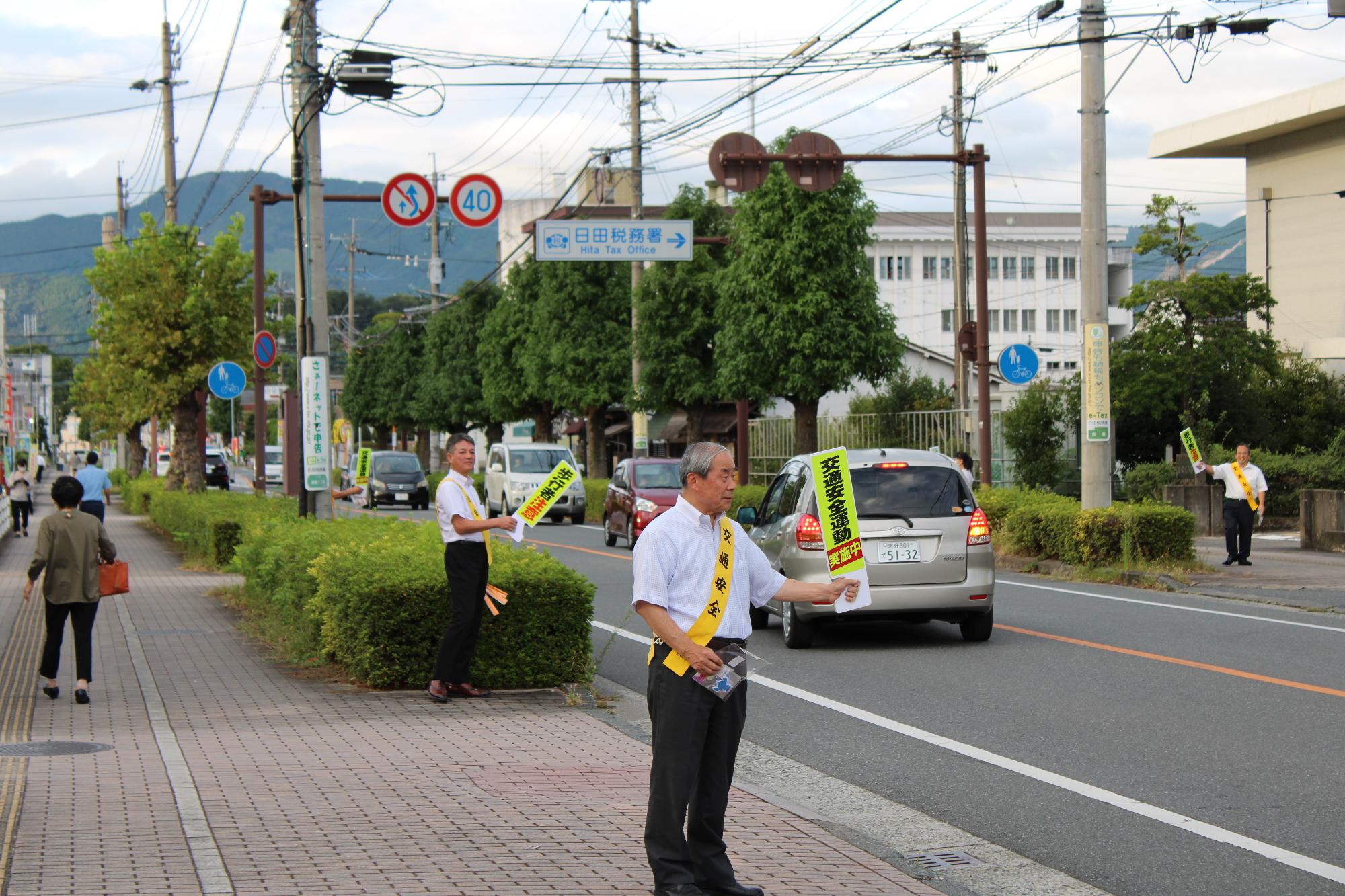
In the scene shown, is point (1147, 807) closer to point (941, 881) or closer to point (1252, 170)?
point (941, 881)

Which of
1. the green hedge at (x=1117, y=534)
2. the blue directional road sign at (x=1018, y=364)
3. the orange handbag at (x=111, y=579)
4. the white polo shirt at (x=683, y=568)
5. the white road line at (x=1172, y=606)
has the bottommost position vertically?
the white road line at (x=1172, y=606)

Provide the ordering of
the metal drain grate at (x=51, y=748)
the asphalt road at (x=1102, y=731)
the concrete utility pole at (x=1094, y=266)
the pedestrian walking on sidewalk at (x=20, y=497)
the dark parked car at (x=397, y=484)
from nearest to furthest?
the asphalt road at (x=1102, y=731) < the metal drain grate at (x=51, y=748) < the concrete utility pole at (x=1094, y=266) < the pedestrian walking on sidewalk at (x=20, y=497) < the dark parked car at (x=397, y=484)

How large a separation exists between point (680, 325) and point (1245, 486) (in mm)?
20477

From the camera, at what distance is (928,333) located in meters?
101

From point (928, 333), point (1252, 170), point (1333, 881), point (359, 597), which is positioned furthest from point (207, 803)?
point (928, 333)

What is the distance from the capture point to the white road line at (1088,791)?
5949 mm

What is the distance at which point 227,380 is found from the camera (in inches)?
946

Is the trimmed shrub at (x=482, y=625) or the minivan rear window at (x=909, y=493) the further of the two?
the minivan rear window at (x=909, y=493)

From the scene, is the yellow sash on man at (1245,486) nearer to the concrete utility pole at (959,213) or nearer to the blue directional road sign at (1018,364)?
the blue directional road sign at (1018,364)

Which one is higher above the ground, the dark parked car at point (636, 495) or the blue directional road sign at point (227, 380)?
the blue directional road sign at point (227, 380)

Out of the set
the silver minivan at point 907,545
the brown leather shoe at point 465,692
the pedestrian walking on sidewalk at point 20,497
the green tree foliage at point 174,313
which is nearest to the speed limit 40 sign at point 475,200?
the silver minivan at point 907,545

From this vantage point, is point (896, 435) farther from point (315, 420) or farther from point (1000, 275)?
point (1000, 275)

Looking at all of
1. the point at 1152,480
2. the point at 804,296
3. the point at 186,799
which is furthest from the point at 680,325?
the point at 186,799

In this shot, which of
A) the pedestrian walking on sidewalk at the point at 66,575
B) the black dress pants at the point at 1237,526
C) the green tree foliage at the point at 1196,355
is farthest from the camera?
the green tree foliage at the point at 1196,355
